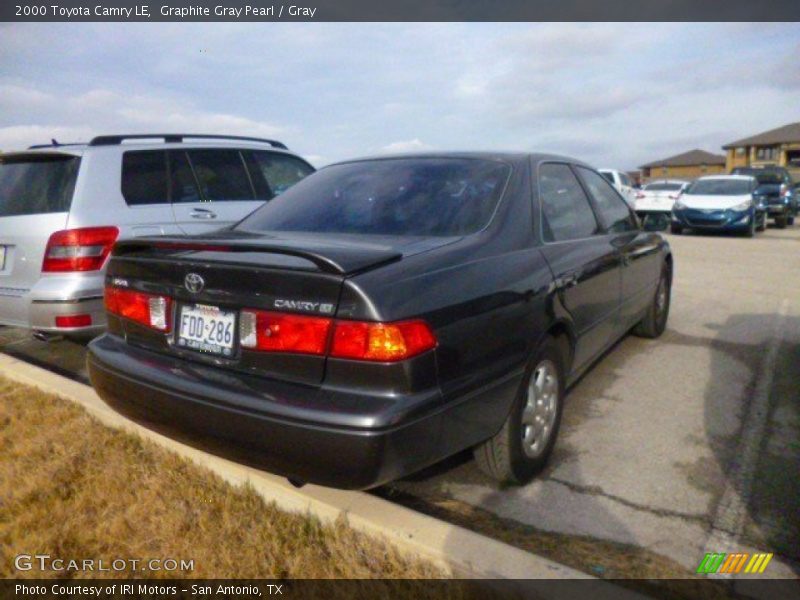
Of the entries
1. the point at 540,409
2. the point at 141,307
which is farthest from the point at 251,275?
the point at 540,409

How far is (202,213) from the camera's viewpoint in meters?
5.16

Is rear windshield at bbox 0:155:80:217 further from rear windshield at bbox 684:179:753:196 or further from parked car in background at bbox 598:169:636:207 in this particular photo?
parked car in background at bbox 598:169:636:207

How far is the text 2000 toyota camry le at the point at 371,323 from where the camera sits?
207cm

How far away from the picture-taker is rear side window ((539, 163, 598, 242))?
3.24 meters

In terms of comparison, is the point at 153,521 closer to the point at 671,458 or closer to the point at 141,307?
the point at 141,307

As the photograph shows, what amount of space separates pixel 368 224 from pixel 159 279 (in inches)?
37.4

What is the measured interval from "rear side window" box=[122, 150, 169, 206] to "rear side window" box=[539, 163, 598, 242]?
3.08m

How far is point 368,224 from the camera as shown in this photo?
290 centimetres

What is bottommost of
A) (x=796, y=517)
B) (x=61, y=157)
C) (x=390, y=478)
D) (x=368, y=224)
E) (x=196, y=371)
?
(x=796, y=517)

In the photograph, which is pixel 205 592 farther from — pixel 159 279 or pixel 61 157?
pixel 61 157

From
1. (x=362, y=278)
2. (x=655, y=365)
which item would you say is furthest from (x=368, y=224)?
(x=655, y=365)

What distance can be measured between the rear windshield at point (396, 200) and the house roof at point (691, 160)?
7667 cm

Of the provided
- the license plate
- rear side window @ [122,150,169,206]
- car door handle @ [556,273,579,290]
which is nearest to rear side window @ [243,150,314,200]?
rear side window @ [122,150,169,206]

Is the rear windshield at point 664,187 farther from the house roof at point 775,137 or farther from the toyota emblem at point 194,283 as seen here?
the house roof at point 775,137
